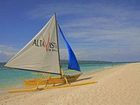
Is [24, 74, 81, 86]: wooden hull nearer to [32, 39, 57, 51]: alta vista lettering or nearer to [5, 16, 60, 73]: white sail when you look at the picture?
[5, 16, 60, 73]: white sail

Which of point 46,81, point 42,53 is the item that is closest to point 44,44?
point 42,53

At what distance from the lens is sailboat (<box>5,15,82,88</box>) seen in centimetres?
1827

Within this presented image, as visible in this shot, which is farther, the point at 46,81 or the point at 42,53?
the point at 46,81

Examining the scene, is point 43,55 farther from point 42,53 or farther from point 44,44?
point 44,44

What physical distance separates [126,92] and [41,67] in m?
8.00

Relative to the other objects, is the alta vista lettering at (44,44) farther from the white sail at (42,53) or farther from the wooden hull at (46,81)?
the wooden hull at (46,81)

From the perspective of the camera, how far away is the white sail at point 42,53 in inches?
718

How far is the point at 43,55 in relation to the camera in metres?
19.0

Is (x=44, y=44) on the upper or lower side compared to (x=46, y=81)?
upper

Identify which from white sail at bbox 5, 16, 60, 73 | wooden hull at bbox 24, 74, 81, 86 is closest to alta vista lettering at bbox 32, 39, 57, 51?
white sail at bbox 5, 16, 60, 73

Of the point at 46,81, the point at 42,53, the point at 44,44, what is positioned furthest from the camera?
the point at 46,81

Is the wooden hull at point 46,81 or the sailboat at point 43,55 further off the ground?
the sailboat at point 43,55

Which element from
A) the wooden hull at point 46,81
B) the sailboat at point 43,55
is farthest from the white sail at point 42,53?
the wooden hull at point 46,81

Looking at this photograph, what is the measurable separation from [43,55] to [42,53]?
15 cm
